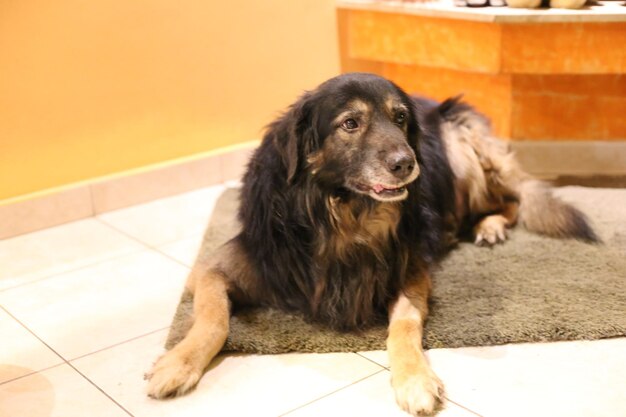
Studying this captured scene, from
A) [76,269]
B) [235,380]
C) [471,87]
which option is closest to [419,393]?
[235,380]

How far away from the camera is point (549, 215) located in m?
3.05

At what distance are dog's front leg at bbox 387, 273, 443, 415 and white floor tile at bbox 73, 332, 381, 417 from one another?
0.11m

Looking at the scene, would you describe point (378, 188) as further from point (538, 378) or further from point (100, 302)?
point (100, 302)

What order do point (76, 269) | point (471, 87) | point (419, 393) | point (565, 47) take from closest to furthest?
1. point (419, 393)
2. point (76, 269)
3. point (565, 47)
4. point (471, 87)

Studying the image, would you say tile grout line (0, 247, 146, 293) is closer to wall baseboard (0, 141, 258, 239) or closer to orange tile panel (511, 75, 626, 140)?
wall baseboard (0, 141, 258, 239)

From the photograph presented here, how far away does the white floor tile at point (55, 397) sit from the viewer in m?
2.08

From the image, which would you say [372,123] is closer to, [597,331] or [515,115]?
[597,331]

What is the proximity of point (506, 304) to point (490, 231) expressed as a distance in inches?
22.0

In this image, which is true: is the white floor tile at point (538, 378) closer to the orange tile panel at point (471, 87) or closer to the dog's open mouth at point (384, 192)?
the dog's open mouth at point (384, 192)

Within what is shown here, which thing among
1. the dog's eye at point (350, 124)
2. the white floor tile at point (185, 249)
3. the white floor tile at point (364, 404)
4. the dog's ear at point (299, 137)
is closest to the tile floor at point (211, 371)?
the white floor tile at point (364, 404)

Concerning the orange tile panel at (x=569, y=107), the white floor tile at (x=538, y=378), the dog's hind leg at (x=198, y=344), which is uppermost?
the orange tile panel at (x=569, y=107)

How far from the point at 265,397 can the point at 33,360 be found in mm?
768

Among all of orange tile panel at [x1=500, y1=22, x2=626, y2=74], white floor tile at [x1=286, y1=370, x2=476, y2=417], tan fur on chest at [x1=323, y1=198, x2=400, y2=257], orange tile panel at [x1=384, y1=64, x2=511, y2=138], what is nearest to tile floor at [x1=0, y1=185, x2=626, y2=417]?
white floor tile at [x1=286, y1=370, x2=476, y2=417]

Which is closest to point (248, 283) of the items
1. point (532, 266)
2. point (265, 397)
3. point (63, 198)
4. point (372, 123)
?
point (265, 397)
